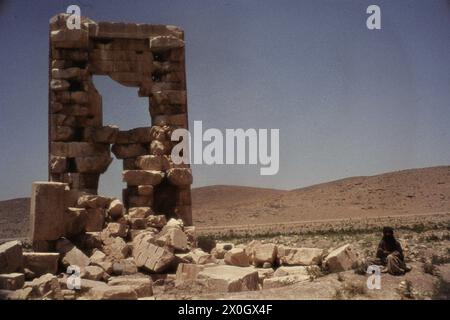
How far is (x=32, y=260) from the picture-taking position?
31.0 ft

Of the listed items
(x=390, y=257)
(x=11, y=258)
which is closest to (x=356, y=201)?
(x=390, y=257)

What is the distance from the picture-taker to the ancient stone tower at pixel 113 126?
13.6 metres

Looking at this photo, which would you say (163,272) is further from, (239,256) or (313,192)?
(313,192)

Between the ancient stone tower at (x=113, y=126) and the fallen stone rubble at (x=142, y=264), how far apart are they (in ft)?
3.76

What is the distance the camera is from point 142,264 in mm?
10266

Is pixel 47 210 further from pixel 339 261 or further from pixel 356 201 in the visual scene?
pixel 356 201

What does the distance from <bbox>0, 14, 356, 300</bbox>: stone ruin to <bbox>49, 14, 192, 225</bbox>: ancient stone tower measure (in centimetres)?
3

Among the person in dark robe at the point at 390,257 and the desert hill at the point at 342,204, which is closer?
the person in dark robe at the point at 390,257

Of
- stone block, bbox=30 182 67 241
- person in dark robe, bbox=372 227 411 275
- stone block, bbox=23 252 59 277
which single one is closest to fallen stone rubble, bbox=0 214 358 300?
stone block, bbox=23 252 59 277

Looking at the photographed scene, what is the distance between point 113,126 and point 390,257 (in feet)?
27.9

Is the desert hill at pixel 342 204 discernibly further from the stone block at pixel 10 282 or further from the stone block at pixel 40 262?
the stone block at pixel 10 282

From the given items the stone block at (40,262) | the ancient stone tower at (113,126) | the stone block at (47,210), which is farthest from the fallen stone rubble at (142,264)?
the ancient stone tower at (113,126)
